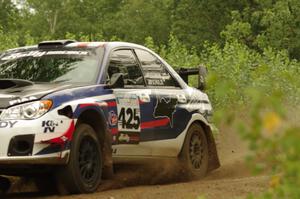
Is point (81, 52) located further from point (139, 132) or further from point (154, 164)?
point (154, 164)

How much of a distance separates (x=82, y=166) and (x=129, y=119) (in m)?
1.01

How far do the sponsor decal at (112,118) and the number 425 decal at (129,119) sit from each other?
0.08m

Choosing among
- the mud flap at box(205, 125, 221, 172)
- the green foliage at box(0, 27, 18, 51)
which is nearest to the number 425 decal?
the mud flap at box(205, 125, 221, 172)

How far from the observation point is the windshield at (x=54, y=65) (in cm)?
801

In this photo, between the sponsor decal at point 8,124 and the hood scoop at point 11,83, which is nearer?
the sponsor decal at point 8,124

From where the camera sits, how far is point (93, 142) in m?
7.55

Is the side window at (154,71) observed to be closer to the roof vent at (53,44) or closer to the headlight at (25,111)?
the roof vent at (53,44)

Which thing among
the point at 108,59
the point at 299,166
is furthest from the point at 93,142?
the point at 299,166

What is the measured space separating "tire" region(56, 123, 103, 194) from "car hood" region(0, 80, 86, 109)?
0.46 metres

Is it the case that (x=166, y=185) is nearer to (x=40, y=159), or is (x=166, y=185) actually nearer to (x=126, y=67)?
(x=126, y=67)

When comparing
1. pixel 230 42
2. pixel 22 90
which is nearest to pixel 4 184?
pixel 22 90

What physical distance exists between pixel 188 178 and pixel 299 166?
6.98 m

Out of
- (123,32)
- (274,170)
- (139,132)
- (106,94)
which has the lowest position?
(123,32)

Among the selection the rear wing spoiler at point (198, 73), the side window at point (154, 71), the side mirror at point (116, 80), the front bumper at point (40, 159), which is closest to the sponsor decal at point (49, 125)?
the front bumper at point (40, 159)
